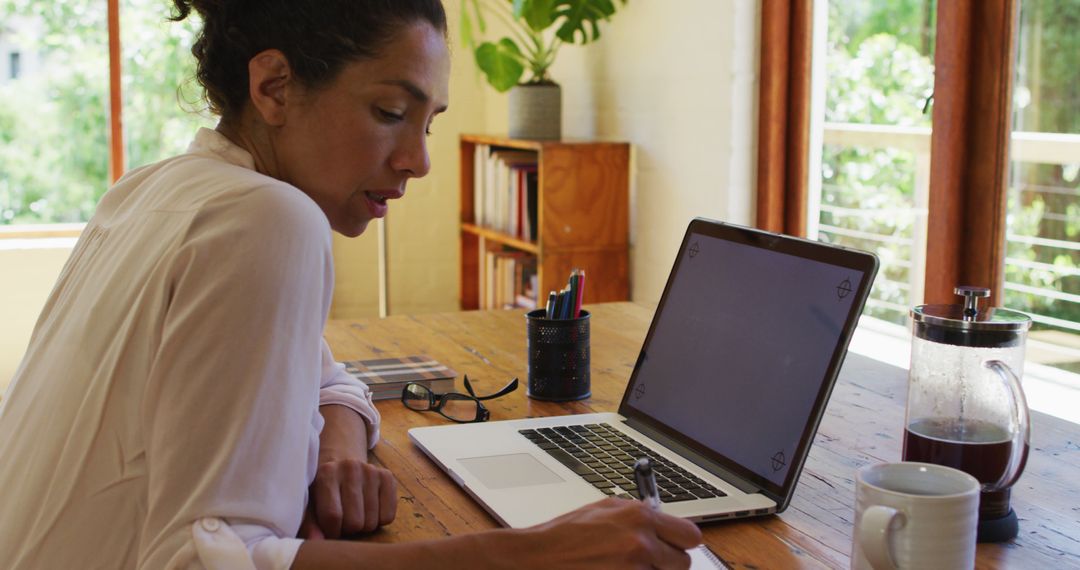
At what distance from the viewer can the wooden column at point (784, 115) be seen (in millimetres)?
2955

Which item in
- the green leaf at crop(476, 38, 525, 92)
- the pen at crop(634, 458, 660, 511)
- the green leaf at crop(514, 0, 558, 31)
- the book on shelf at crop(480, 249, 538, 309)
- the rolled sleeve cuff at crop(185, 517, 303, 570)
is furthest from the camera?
the book on shelf at crop(480, 249, 538, 309)

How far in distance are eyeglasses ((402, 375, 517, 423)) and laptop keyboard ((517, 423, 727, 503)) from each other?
0.13 metres

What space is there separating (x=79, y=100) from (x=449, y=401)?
121 inches

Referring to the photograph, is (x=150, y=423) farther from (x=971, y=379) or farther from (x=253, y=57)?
(x=971, y=379)

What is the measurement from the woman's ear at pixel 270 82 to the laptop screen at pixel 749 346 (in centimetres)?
52

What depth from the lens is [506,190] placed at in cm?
370

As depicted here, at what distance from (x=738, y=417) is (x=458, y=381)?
53 centimetres

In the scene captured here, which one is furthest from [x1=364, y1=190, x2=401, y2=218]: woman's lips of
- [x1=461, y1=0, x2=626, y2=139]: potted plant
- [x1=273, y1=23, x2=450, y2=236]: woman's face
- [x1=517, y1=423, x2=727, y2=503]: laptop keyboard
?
[x1=461, y1=0, x2=626, y2=139]: potted plant

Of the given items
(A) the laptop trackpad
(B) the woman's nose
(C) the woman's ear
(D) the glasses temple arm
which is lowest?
(A) the laptop trackpad

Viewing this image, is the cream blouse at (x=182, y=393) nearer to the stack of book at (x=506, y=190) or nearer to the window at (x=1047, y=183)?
the window at (x=1047, y=183)

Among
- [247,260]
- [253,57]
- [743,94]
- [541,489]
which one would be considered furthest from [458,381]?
[743,94]

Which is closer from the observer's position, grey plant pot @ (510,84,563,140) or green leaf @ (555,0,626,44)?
green leaf @ (555,0,626,44)

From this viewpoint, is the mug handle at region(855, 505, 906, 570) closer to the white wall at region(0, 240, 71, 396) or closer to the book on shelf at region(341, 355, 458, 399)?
the book on shelf at region(341, 355, 458, 399)

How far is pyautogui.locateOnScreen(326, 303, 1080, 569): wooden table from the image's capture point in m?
0.99
